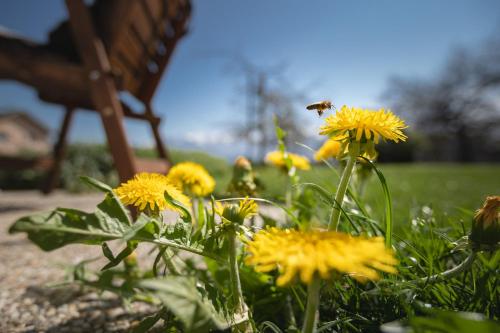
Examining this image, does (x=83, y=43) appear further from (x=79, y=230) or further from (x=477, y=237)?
(x=477, y=237)

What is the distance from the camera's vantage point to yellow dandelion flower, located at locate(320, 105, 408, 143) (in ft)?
1.78

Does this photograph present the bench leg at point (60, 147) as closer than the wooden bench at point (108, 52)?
No

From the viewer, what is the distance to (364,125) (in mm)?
547

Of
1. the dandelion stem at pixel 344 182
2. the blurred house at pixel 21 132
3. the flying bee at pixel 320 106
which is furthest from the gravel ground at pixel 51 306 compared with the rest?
the blurred house at pixel 21 132

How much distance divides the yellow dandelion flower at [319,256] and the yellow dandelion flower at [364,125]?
0.22m

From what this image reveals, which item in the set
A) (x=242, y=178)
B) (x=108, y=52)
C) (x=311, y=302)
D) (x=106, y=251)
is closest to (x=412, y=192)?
(x=242, y=178)

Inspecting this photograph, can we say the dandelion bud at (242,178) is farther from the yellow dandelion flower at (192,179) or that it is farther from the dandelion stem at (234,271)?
the dandelion stem at (234,271)

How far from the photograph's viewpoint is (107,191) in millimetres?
542

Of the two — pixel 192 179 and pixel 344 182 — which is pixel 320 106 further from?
pixel 192 179

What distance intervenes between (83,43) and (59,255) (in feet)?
4.28

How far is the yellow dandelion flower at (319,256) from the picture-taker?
36cm

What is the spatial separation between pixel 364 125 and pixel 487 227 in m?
0.28

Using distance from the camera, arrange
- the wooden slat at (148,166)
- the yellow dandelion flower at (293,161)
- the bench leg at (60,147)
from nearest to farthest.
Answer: the yellow dandelion flower at (293,161), the wooden slat at (148,166), the bench leg at (60,147)

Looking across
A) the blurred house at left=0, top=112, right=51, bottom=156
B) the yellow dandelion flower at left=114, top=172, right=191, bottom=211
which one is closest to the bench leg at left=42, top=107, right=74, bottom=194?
the yellow dandelion flower at left=114, top=172, right=191, bottom=211
